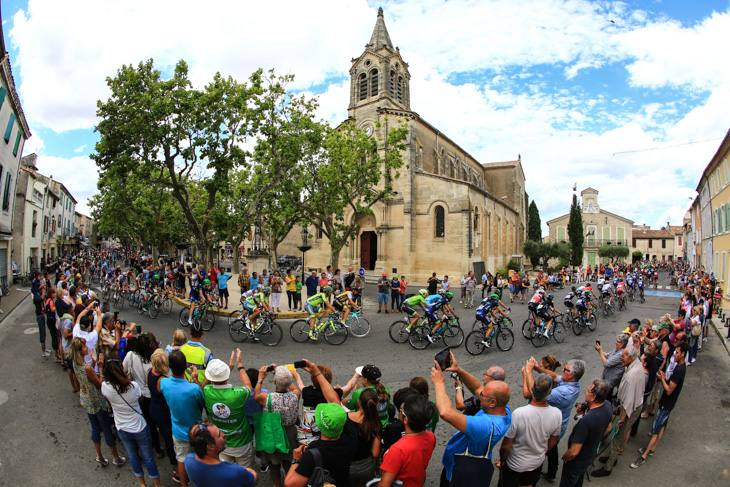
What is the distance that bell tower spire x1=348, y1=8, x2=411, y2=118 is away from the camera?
31.1 metres

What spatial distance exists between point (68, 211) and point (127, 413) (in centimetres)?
6043

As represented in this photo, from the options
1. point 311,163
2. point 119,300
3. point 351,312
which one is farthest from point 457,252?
point 119,300

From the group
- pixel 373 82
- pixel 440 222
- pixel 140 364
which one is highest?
pixel 373 82

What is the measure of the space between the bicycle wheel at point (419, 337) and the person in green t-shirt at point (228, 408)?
6.51m

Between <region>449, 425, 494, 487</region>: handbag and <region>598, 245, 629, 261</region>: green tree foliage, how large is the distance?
6556cm

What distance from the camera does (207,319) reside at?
11.7 metres

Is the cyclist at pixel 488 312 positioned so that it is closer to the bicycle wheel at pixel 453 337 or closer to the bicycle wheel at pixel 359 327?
the bicycle wheel at pixel 453 337

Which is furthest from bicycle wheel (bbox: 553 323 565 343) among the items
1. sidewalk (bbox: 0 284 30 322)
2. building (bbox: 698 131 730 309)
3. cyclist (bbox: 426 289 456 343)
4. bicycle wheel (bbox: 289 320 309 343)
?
sidewalk (bbox: 0 284 30 322)

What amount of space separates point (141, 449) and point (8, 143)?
22.1 m

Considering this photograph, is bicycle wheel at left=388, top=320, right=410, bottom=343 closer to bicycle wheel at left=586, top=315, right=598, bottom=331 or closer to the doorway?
bicycle wheel at left=586, top=315, right=598, bottom=331

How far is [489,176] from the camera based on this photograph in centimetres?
4694

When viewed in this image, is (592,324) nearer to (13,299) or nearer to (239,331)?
(239,331)

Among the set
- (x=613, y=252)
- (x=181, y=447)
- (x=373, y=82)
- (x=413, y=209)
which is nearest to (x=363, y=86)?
(x=373, y=82)

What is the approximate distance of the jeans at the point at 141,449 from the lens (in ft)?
13.3
